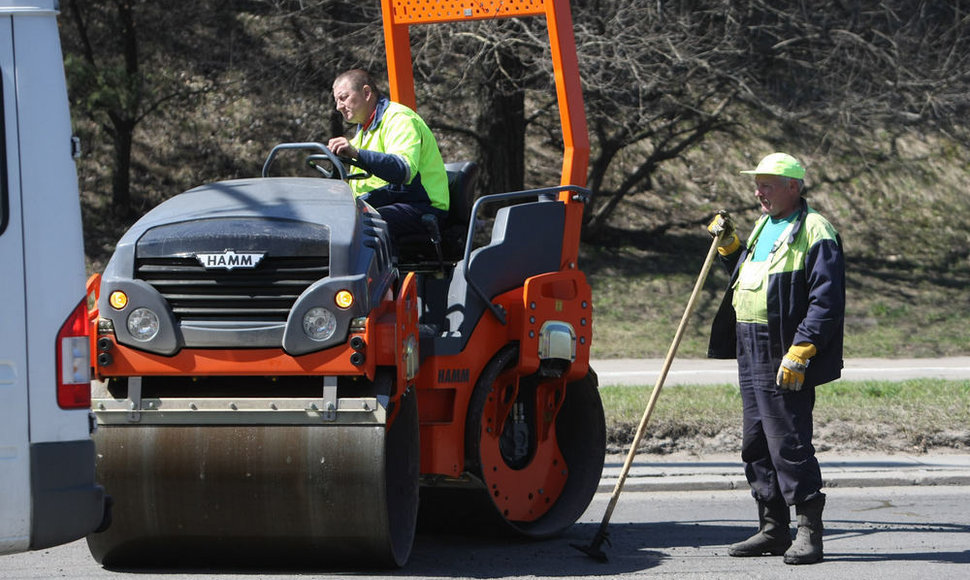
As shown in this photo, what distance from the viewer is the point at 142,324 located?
5414 millimetres

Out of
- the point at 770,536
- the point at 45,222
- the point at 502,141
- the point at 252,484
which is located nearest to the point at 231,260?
the point at 252,484

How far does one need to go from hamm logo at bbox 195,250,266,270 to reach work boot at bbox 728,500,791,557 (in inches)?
107

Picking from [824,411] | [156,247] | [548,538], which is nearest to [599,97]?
[824,411]

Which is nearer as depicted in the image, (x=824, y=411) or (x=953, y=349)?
(x=824, y=411)

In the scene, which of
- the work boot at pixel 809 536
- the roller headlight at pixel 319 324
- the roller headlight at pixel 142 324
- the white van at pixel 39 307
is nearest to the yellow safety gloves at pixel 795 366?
the work boot at pixel 809 536

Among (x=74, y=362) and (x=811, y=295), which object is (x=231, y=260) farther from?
(x=811, y=295)

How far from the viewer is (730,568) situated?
607cm

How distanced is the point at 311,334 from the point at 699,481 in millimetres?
3774

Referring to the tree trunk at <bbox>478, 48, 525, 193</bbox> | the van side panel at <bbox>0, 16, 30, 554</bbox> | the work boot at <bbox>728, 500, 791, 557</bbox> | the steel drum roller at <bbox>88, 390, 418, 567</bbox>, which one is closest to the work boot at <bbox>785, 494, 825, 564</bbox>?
the work boot at <bbox>728, 500, 791, 557</bbox>

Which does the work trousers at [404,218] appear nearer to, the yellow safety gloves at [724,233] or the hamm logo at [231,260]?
the hamm logo at [231,260]

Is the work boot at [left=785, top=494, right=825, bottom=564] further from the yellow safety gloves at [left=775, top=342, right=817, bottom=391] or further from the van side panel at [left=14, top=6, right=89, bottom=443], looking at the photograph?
the van side panel at [left=14, top=6, right=89, bottom=443]

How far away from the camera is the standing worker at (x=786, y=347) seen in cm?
611

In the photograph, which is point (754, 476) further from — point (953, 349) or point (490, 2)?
point (953, 349)

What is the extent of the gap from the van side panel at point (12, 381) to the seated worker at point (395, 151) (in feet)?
7.68
